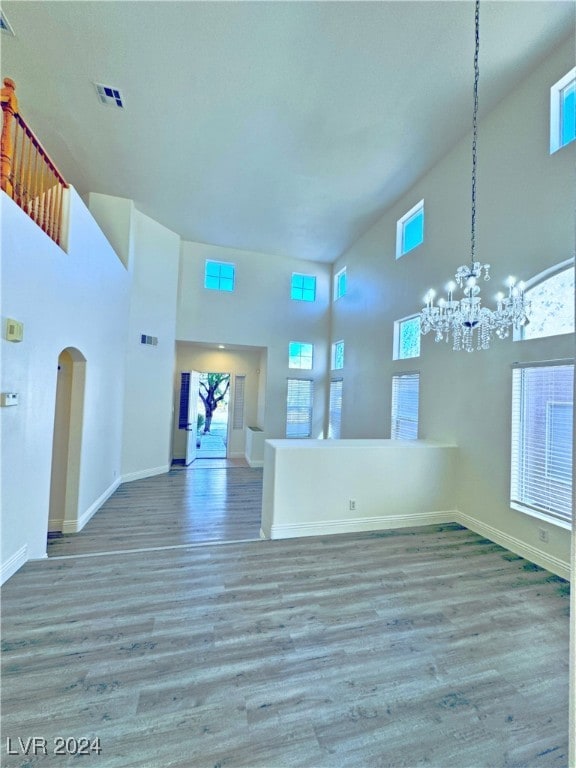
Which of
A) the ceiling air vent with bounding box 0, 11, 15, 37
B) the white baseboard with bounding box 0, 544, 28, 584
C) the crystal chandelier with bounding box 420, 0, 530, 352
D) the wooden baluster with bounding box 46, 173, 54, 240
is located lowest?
the white baseboard with bounding box 0, 544, 28, 584

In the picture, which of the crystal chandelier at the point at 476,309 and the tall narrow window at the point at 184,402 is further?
the tall narrow window at the point at 184,402

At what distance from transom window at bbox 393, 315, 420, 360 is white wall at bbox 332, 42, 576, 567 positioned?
152 mm

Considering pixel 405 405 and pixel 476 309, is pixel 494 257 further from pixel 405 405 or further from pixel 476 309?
pixel 405 405

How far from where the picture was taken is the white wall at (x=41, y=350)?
7.75 ft

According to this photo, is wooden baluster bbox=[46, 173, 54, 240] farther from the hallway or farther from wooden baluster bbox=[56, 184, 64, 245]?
the hallway

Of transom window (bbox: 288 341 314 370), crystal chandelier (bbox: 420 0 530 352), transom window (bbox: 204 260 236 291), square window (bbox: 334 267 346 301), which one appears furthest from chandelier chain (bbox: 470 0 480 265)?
transom window (bbox: 204 260 236 291)

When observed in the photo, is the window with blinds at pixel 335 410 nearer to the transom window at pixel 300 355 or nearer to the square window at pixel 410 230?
the transom window at pixel 300 355

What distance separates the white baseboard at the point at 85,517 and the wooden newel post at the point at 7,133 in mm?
3255

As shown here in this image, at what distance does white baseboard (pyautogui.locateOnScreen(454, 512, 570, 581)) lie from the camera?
2742 mm

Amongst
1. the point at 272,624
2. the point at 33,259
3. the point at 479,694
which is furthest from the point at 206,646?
the point at 33,259

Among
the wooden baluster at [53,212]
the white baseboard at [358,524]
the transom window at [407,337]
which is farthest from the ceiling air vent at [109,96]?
the white baseboard at [358,524]

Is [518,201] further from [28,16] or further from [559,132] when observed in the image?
[28,16]

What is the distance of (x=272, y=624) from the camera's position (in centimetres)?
Answer: 209

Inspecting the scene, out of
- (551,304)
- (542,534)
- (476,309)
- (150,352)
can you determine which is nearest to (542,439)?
(542,534)
